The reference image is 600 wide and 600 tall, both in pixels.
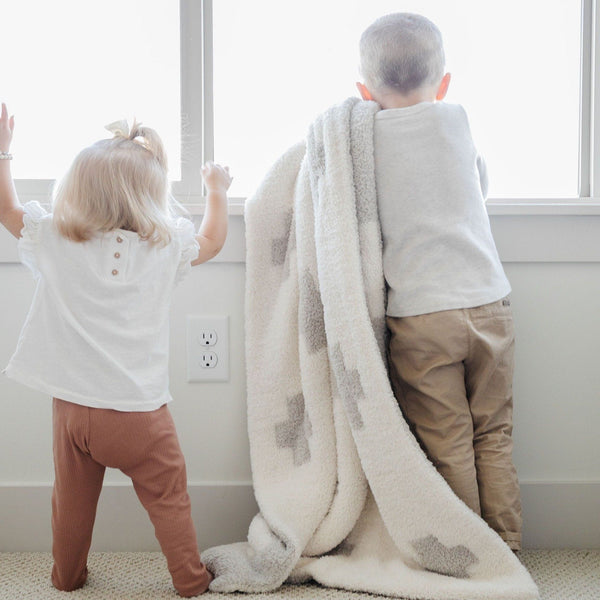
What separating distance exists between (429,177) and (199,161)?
1.46 feet

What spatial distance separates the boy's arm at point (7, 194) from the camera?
38.0 inches

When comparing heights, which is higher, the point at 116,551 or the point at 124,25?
the point at 124,25

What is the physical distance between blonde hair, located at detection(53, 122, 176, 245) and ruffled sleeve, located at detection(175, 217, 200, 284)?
0.09 feet

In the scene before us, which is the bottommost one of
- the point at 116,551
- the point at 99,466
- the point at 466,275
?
the point at 116,551

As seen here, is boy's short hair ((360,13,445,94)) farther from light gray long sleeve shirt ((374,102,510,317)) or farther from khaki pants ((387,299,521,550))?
khaki pants ((387,299,521,550))

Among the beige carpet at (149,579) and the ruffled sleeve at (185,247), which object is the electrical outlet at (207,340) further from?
the beige carpet at (149,579)

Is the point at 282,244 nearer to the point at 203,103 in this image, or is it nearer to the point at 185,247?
the point at 185,247

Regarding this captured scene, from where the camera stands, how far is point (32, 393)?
1.20 m

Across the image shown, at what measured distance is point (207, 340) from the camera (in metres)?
1.20

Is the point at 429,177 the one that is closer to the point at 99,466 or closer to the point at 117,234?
the point at 117,234

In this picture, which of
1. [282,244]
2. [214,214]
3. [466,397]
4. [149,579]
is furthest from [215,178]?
[149,579]

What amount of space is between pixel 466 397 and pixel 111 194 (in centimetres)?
60

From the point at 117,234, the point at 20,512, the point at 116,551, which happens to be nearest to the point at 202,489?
the point at 116,551

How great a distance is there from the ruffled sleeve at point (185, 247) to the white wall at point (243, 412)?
16 cm
